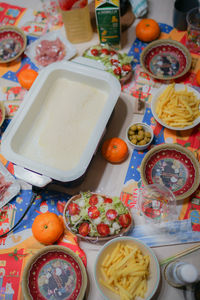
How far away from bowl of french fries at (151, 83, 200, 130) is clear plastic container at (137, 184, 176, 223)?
30 cm

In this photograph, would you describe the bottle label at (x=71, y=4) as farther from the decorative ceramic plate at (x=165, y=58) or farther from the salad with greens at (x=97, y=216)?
the salad with greens at (x=97, y=216)

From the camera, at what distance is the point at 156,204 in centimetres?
122

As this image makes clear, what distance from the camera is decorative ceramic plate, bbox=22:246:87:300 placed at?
3.56 feet

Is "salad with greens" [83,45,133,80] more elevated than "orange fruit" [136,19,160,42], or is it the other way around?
"orange fruit" [136,19,160,42]

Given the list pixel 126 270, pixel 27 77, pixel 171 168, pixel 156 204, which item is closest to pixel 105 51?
pixel 27 77

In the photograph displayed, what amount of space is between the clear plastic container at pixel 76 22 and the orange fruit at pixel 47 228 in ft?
3.35

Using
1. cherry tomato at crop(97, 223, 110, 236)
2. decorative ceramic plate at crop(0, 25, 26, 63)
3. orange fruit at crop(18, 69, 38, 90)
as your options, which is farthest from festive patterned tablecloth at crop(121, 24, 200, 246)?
decorative ceramic plate at crop(0, 25, 26, 63)

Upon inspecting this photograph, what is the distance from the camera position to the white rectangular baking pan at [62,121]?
3.89 ft

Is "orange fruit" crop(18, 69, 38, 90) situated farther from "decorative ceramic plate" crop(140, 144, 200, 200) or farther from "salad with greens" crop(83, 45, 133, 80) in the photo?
"decorative ceramic plate" crop(140, 144, 200, 200)

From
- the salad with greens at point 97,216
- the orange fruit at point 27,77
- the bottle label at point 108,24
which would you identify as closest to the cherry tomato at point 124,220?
the salad with greens at point 97,216

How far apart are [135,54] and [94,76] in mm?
390

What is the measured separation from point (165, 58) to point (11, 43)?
0.87m

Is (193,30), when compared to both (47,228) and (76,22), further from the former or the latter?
(47,228)

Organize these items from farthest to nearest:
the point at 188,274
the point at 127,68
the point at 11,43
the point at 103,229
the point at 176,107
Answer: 1. the point at 11,43
2. the point at 127,68
3. the point at 176,107
4. the point at 103,229
5. the point at 188,274
